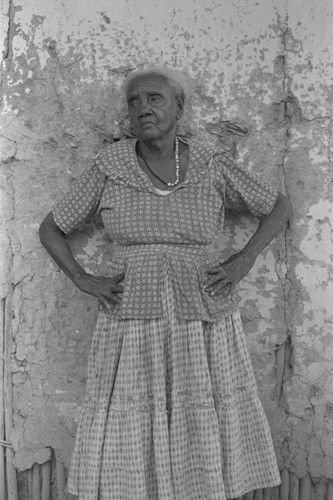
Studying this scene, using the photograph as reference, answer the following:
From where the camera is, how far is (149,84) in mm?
2434

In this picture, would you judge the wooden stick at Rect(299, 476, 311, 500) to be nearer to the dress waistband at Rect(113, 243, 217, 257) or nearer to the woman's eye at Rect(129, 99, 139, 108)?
the dress waistband at Rect(113, 243, 217, 257)

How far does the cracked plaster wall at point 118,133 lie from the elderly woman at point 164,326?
9.5 inches

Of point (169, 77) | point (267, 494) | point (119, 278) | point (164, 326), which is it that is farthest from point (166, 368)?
point (169, 77)

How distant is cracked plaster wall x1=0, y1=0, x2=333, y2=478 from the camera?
272cm

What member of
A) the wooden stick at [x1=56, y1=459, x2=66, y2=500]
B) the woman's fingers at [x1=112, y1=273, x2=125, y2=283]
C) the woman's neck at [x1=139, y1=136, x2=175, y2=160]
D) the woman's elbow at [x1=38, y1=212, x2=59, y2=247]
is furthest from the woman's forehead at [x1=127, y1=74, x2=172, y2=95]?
the wooden stick at [x1=56, y1=459, x2=66, y2=500]

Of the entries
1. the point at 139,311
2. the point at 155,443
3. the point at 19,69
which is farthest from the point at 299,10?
the point at 155,443

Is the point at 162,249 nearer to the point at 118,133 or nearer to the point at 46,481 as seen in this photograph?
the point at 118,133

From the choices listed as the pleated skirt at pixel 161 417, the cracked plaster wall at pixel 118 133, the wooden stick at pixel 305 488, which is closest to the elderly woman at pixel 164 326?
the pleated skirt at pixel 161 417

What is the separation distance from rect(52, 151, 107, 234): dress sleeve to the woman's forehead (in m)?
0.28

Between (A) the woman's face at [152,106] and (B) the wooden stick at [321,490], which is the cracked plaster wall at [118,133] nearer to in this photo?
(B) the wooden stick at [321,490]

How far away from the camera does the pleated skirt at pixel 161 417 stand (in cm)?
234

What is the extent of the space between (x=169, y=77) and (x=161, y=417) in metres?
1.27

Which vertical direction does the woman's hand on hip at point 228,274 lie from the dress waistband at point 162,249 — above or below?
below

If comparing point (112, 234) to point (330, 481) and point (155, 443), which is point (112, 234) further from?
point (330, 481)
